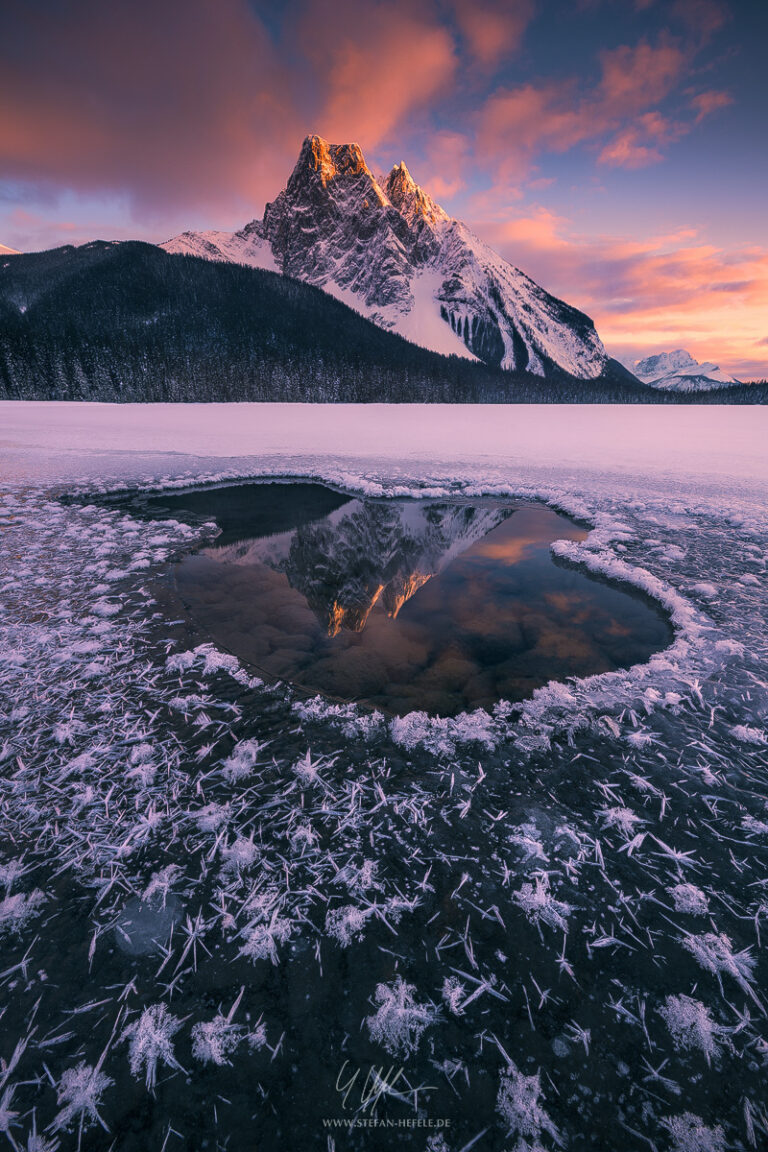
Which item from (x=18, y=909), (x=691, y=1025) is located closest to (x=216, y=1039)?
(x=18, y=909)

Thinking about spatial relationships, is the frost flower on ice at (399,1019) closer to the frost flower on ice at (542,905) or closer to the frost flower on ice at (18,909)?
the frost flower on ice at (542,905)

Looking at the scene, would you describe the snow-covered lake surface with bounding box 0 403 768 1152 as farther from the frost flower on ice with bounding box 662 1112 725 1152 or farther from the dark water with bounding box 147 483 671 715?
the dark water with bounding box 147 483 671 715

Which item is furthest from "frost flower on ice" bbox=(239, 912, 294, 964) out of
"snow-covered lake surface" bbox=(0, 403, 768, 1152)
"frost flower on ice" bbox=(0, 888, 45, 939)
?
"frost flower on ice" bbox=(0, 888, 45, 939)

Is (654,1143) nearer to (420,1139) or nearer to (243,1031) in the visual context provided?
(420,1139)

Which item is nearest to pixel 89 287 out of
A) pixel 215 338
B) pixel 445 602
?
pixel 215 338

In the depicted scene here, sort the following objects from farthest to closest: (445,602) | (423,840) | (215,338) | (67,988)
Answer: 1. (215,338)
2. (445,602)
3. (423,840)
4. (67,988)

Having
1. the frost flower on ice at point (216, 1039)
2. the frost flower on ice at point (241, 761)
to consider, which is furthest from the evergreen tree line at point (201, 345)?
the frost flower on ice at point (216, 1039)
